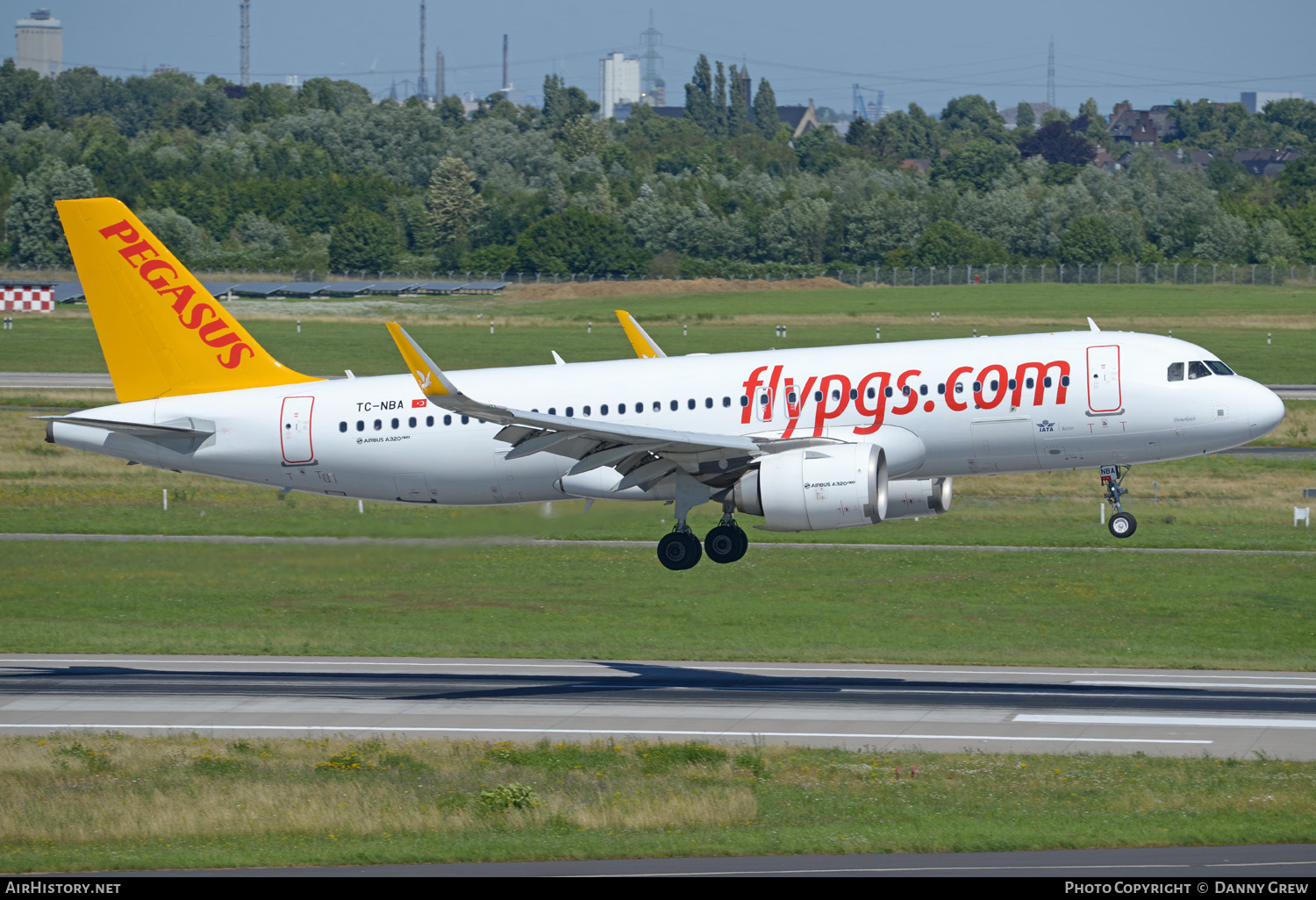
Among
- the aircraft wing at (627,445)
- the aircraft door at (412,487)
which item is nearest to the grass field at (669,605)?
the aircraft door at (412,487)

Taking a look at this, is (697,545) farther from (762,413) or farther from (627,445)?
(627,445)

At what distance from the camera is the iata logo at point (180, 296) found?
5019 cm

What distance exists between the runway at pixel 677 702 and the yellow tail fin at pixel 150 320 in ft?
36.0

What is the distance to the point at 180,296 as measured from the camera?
50719mm

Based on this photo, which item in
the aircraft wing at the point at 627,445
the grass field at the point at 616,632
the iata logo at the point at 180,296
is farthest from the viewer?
the iata logo at the point at 180,296

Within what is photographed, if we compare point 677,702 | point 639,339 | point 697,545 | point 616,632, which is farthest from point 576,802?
point 616,632

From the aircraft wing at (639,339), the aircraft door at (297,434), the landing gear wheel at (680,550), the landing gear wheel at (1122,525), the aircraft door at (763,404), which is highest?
the aircraft wing at (639,339)

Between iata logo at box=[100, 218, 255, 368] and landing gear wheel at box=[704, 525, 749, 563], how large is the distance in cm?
1573

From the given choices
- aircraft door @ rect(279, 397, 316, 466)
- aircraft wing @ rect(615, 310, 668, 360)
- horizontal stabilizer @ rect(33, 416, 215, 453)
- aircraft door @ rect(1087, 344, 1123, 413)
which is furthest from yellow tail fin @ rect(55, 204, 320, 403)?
aircraft door @ rect(1087, 344, 1123, 413)

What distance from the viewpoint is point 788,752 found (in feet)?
152

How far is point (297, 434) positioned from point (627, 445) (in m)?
11.0

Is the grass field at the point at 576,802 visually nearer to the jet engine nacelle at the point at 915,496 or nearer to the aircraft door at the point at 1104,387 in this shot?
the jet engine nacelle at the point at 915,496

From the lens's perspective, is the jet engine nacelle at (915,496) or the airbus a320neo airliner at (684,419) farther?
the jet engine nacelle at (915,496)
